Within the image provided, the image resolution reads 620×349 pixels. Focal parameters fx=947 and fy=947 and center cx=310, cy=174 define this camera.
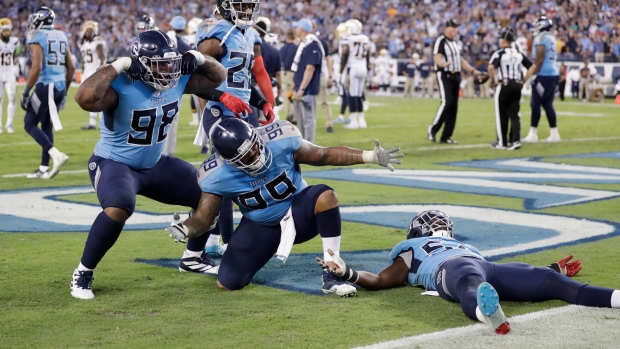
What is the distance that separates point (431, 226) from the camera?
5.65 m

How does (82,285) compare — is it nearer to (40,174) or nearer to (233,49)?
(233,49)

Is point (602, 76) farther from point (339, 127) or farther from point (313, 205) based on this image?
point (313, 205)

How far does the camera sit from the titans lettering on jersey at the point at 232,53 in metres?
7.31

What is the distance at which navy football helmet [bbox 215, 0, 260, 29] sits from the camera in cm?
718

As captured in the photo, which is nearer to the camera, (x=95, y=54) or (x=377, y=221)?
(x=377, y=221)

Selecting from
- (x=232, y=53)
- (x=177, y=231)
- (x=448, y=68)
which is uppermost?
(x=232, y=53)


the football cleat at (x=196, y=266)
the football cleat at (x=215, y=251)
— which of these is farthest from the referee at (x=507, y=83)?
the football cleat at (x=196, y=266)

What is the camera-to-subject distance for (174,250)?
6.80m

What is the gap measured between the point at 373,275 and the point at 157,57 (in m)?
1.76

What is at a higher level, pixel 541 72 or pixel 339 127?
pixel 541 72

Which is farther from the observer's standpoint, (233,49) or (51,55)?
(51,55)

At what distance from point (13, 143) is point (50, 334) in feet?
35.8

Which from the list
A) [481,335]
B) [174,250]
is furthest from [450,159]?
[481,335]

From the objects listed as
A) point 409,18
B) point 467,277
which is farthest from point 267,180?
point 409,18
